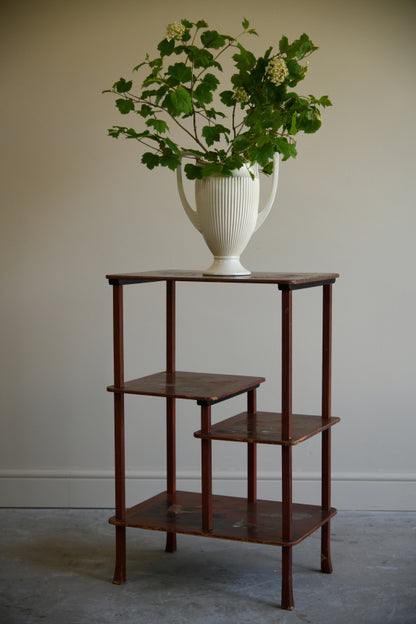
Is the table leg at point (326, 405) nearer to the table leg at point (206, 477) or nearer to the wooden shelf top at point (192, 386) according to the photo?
the wooden shelf top at point (192, 386)

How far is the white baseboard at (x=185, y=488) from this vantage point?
3732 mm

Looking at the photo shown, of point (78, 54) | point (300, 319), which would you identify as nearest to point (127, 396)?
point (300, 319)

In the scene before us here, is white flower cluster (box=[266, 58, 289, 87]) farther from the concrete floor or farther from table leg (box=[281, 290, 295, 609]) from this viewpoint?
the concrete floor

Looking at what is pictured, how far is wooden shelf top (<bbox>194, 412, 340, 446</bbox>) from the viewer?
105 inches

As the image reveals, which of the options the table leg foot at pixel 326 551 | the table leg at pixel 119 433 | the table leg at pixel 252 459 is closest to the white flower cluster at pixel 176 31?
the table leg at pixel 119 433

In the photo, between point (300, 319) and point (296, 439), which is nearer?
point (296, 439)

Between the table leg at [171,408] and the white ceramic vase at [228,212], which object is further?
the table leg at [171,408]

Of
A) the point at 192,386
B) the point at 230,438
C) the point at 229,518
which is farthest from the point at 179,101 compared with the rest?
the point at 229,518

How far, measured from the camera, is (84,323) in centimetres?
380

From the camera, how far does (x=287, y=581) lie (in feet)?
8.89

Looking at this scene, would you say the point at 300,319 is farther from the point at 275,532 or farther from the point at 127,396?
the point at 275,532

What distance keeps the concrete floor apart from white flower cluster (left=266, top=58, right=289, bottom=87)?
5.75 feet

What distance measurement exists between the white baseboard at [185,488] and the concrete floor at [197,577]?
107 millimetres

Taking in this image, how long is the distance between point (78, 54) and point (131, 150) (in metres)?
0.50
